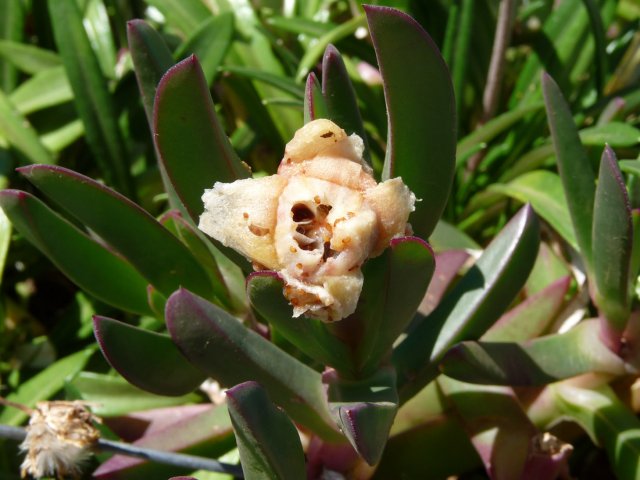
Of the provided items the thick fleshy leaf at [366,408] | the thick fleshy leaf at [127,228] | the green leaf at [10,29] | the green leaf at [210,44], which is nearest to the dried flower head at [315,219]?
the thick fleshy leaf at [366,408]

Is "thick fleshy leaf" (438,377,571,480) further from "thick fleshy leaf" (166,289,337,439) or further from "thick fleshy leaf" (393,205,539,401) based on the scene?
"thick fleshy leaf" (166,289,337,439)

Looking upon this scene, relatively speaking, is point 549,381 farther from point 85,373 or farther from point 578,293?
point 85,373

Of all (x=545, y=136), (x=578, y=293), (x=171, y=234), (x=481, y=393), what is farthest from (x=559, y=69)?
(x=171, y=234)

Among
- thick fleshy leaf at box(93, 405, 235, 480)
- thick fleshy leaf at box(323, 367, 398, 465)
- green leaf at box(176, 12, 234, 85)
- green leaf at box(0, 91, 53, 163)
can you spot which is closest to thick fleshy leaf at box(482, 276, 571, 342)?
thick fleshy leaf at box(323, 367, 398, 465)

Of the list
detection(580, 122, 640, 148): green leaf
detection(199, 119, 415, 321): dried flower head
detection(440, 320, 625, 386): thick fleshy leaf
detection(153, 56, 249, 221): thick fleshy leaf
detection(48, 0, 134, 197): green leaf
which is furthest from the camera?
detection(48, 0, 134, 197): green leaf

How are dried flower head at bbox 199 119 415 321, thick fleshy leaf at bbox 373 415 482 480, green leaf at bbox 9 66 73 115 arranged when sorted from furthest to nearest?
green leaf at bbox 9 66 73 115 → thick fleshy leaf at bbox 373 415 482 480 → dried flower head at bbox 199 119 415 321

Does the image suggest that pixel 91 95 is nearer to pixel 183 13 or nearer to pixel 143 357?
pixel 183 13
